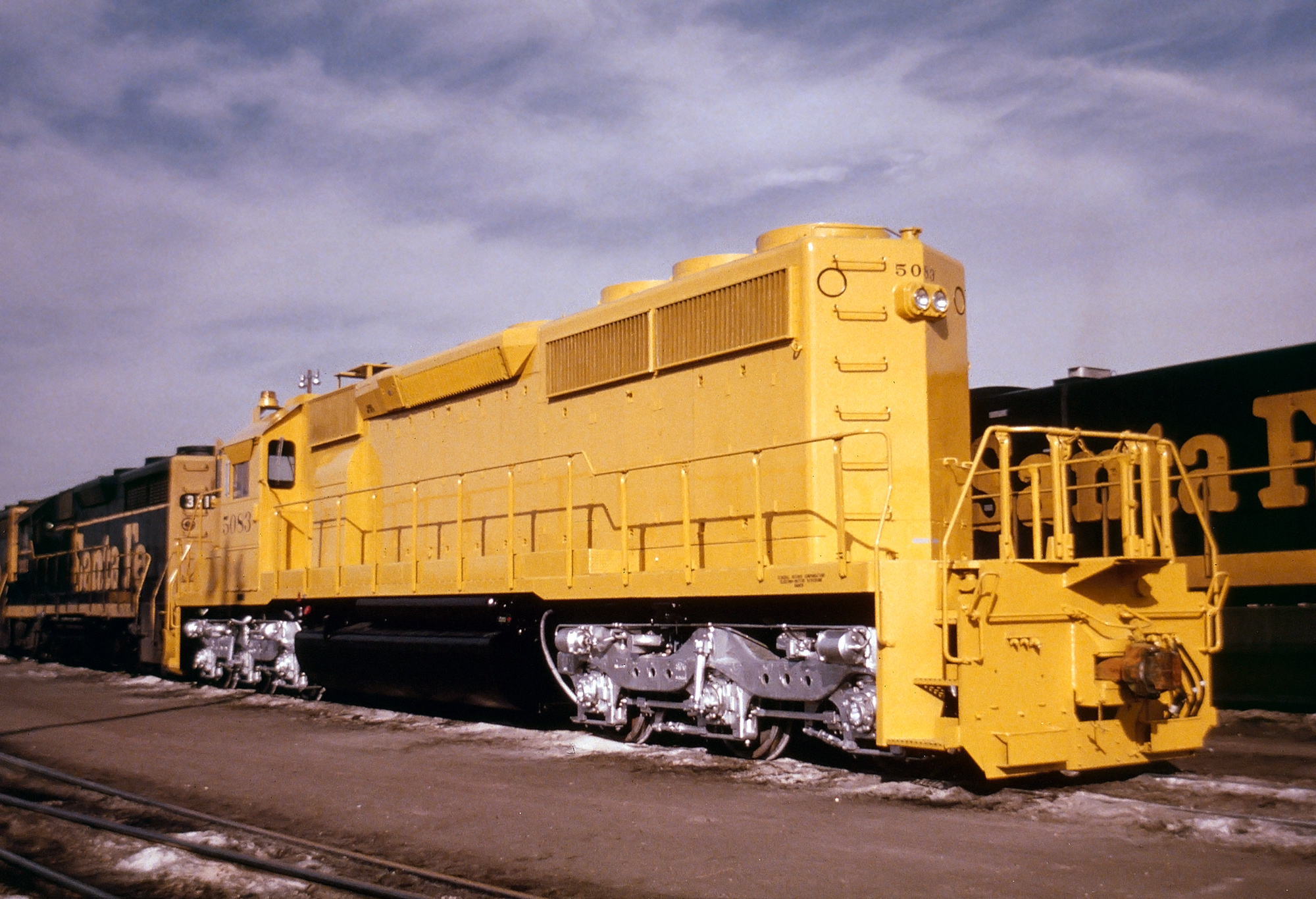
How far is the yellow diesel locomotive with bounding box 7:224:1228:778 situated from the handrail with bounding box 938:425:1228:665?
24 mm

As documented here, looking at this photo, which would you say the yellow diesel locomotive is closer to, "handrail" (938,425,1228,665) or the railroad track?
"handrail" (938,425,1228,665)

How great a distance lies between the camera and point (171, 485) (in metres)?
17.6

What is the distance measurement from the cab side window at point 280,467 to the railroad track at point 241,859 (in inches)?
259

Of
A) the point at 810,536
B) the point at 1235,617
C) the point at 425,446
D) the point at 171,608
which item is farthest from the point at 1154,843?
the point at 171,608

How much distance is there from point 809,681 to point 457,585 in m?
3.84

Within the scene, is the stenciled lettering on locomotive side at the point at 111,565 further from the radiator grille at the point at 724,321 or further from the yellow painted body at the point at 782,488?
the radiator grille at the point at 724,321

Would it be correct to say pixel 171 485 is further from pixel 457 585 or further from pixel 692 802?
pixel 692 802

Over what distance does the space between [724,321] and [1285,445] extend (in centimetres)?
485

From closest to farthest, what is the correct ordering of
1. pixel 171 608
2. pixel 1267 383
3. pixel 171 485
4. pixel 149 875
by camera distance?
pixel 149 875
pixel 1267 383
pixel 171 608
pixel 171 485

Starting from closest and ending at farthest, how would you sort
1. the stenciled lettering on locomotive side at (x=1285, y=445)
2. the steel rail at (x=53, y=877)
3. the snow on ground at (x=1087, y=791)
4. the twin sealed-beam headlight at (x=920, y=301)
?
the steel rail at (x=53, y=877)
the snow on ground at (x=1087, y=791)
the twin sealed-beam headlight at (x=920, y=301)
the stenciled lettering on locomotive side at (x=1285, y=445)

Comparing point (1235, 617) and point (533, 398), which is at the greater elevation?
point (533, 398)

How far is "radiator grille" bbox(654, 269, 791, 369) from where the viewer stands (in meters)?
8.21

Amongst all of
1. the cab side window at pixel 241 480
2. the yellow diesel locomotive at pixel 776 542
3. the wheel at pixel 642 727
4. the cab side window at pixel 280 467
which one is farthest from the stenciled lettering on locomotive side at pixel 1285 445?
the cab side window at pixel 241 480

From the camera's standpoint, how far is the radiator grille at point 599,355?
9.31 m
